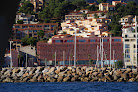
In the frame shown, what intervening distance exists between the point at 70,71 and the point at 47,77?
354 cm

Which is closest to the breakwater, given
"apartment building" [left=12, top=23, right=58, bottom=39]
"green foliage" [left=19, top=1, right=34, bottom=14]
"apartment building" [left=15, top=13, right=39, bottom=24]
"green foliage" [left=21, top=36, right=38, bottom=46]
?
"green foliage" [left=21, top=36, right=38, bottom=46]

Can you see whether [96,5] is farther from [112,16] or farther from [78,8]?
[112,16]

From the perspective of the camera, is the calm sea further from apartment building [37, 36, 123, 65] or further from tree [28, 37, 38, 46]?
tree [28, 37, 38, 46]

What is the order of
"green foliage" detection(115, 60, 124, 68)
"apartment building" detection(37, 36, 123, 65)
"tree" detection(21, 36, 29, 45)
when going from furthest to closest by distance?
1. "tree" detection(21, 36, 29, 45)
2. "apartment building" detection(37, 36, 123, 65)
3. "green foliage" detection(115, 60, 124, 68)

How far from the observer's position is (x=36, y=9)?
159750 millimetres

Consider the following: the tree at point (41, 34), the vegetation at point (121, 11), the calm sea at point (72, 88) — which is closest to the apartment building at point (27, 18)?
the tree at point (41, 34)

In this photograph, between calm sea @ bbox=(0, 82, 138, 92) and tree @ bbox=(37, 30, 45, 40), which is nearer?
calm sea @ bbox=(0, 82, 138, 92)

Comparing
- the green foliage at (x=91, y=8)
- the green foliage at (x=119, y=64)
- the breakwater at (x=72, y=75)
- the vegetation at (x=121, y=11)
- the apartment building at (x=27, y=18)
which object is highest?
the green foliage at (x=91, y=8)

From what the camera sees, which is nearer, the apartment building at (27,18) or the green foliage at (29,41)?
the green foliage at (29,41)

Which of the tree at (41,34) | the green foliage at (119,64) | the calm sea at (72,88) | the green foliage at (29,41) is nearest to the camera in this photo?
the calm sea at (72,88)

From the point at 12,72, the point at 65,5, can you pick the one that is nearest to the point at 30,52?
the point at 12,72

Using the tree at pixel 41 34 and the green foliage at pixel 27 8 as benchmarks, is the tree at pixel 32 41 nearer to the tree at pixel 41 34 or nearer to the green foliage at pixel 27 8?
the tree at pixel 41 34

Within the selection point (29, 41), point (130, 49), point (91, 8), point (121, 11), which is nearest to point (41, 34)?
point (29, 41)

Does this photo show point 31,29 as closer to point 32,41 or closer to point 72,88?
point 32,41
